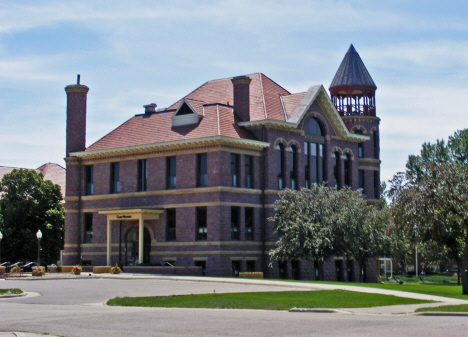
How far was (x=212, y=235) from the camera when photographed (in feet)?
152

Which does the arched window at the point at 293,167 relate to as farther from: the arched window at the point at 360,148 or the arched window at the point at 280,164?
the arched window at the point at 360,148

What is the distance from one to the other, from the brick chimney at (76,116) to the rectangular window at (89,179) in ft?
5.08

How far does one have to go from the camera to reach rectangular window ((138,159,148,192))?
5066 cm

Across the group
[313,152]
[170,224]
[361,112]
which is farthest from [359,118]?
[170,224]

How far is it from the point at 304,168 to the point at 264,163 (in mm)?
4141

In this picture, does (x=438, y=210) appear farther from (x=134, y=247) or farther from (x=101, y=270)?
(x=134, y=247)

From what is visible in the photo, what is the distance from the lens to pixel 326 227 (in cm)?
4388

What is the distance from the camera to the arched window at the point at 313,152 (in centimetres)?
5238

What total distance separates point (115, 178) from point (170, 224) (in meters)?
6.53

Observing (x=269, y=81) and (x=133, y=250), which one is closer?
(x=133, y=250)

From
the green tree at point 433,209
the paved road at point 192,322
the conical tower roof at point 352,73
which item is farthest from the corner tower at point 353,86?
the paved road at point 192,322

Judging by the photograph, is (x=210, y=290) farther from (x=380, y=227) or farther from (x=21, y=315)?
(x=380, y=227)

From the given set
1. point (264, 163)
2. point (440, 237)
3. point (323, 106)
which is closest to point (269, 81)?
point (323, 106)

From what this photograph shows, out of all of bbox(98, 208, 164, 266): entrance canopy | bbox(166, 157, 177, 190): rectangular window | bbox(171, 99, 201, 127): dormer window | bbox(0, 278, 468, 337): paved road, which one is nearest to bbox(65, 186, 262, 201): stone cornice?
bbox(166, 157, 177, 190): rectangular window
